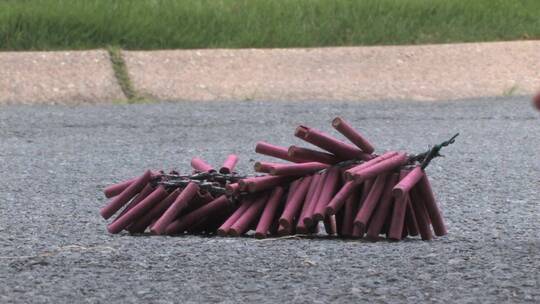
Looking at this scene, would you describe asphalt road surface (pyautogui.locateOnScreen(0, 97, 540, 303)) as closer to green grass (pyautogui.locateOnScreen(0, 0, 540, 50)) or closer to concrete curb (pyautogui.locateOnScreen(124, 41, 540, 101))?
concrete curb (pyautogui.locateOnScreen(124, 41, 540, 101))

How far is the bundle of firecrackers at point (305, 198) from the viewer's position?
202 inches

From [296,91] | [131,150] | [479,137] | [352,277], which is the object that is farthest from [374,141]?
[352,277]

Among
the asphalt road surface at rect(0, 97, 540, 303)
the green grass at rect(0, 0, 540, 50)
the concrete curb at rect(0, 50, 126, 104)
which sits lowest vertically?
the asphalt road surface at rect(0, 97, 540, 303)

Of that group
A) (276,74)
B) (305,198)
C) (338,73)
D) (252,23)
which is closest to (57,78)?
(276,74)

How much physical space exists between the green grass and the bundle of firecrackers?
8.05m

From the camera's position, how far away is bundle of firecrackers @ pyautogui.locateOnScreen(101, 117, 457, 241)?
16.9ft

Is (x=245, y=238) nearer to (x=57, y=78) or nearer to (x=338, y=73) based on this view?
(x=57, y=78)

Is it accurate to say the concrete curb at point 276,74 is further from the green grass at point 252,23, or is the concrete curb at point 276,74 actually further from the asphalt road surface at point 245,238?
the asphalt road surface at point 245,238

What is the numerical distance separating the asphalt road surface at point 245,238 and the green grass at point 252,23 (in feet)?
5.81

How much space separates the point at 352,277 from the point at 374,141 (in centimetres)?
553

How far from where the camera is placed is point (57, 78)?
1259cm

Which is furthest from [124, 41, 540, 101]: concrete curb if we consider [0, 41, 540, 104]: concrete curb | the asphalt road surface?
the asphalt road surface

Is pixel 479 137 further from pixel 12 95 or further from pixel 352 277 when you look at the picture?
pixel 352 277

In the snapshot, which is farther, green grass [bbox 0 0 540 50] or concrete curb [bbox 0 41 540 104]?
green grass [bbox 0 0 540 50]
